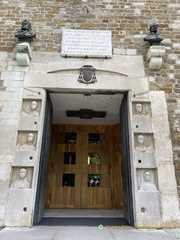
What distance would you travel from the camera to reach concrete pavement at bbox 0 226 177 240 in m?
2.37

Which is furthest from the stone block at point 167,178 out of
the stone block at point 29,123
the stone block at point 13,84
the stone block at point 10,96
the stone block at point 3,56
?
the stone block at point 3,56

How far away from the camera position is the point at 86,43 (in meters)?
3.87

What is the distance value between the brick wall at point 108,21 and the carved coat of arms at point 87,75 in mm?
748

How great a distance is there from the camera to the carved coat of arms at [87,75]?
141 inches

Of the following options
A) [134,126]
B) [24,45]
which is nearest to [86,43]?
[24,45]

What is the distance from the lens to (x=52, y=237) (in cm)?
236

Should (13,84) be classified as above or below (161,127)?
above

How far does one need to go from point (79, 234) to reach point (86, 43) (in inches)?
136

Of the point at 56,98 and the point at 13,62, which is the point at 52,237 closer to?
the point at 56,98

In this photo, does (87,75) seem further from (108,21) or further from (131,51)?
(108,21)

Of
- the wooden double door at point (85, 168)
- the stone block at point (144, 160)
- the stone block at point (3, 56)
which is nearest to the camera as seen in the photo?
the stone block at point (144, 160)

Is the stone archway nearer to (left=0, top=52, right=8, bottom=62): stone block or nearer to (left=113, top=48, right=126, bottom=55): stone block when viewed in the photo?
(left=113, top=48, right=126, bottom=55): stone block

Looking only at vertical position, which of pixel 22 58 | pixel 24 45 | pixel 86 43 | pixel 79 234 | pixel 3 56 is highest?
pixel 86 43

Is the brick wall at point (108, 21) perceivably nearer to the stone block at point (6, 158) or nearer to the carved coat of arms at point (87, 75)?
the carved coat of arms at point (87, 75)
